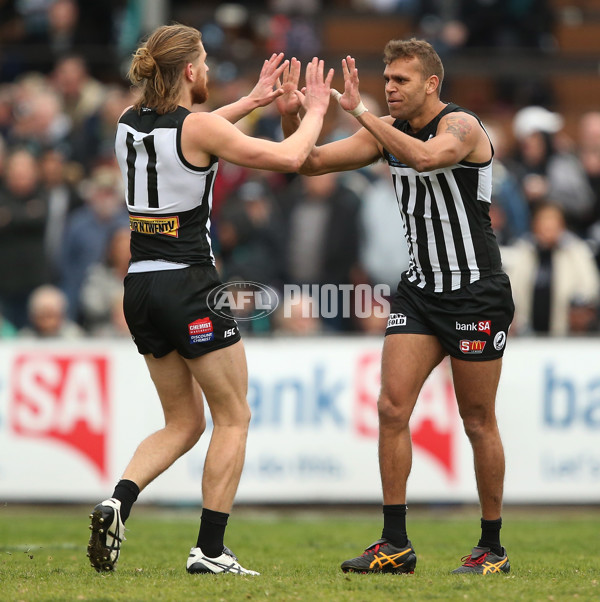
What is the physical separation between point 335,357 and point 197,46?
484 cm

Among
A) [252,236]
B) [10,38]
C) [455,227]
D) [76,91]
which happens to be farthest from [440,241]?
[10,38]

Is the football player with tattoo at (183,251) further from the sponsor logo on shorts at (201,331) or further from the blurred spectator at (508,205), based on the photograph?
the blurred spectator at (508,205)

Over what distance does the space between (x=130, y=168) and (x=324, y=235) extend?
5981 millimetres

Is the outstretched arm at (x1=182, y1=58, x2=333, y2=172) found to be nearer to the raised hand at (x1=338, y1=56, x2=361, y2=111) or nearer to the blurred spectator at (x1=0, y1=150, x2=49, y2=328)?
the raised hand at (x1=338, y1=56, x2=361, y2=111)

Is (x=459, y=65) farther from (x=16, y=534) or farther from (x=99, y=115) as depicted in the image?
(x=16, y=534)

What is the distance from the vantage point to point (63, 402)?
10.5m

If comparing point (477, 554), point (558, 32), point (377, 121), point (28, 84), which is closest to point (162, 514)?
point (477, 554)

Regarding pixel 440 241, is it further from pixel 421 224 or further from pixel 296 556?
pixel 296 556

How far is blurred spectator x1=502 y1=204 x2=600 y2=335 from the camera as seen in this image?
11.0 metres

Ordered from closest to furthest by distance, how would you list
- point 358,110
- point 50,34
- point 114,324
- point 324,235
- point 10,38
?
point 358,110
point 114,324
point 324,235
point 50,34
point 10,38

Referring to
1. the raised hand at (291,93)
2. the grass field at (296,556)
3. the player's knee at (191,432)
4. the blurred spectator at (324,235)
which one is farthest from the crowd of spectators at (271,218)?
the player's knee at (191,432)

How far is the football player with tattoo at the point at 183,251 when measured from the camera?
5926mm

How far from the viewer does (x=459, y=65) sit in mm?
14297

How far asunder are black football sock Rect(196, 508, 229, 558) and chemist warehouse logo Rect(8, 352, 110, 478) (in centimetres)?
453
